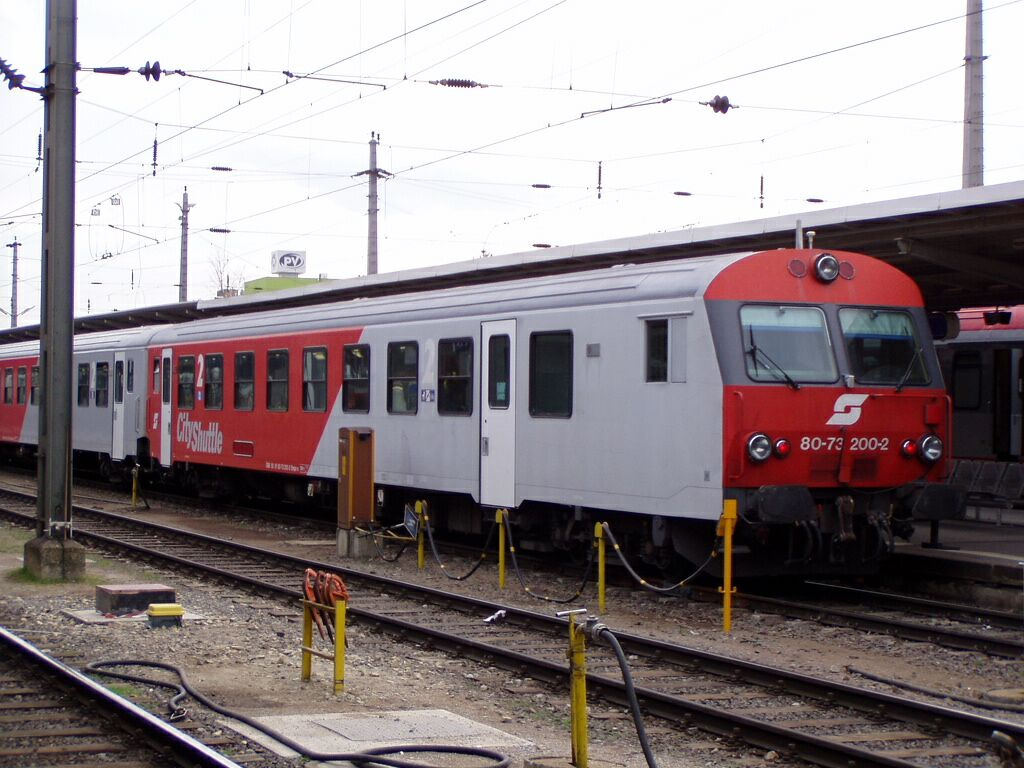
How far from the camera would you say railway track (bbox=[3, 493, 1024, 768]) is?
7086mm

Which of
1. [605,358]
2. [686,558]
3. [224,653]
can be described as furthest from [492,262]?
[224,653]

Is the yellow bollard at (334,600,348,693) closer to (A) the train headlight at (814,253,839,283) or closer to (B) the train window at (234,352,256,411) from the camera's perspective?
(A) the train headlight at (814,253,839,283)

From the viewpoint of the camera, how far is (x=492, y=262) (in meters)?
19.7

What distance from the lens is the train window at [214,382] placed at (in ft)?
68.9

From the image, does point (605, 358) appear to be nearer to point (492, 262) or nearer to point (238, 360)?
point (492, 262)

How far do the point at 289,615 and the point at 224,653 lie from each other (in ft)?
6.66

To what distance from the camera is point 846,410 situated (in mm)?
11727

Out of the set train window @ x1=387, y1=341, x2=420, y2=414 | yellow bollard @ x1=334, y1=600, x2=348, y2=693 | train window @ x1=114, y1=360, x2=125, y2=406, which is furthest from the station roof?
yellow bollard @ x1=334, y1=600, x2=348, y2=693

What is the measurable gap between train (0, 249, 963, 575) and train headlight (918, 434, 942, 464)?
0.06 ft

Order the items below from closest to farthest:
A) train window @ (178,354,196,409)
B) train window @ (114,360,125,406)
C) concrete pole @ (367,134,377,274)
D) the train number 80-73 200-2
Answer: the train number 80-73 200-2 → train window @ (178,354,196,409) → train window @ (114,360,125,406) → concrete pole @ (367,134,377,274)

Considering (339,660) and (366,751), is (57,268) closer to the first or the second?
(339,660)

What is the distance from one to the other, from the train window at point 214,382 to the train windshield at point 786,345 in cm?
1161

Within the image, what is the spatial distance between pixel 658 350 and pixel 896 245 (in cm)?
504

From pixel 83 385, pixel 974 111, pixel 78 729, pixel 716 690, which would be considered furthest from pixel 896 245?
pixel 83 385
